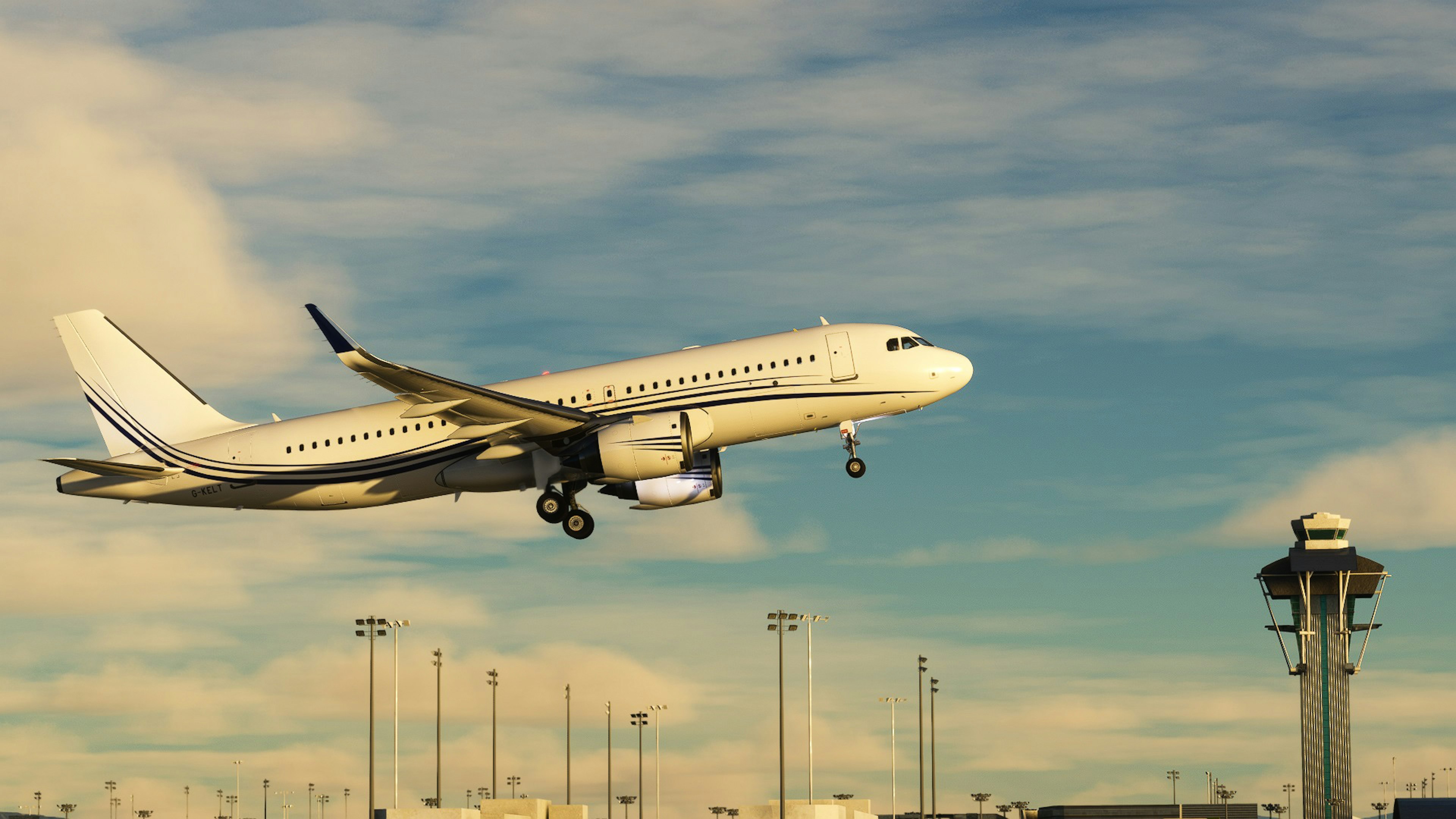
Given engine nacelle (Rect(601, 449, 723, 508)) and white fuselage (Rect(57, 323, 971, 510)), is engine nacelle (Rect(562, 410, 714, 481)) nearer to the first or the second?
white fuselage (Rect(57, 323, 971, 510))

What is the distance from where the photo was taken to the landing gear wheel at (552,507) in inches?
2859

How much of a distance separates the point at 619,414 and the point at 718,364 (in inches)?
181

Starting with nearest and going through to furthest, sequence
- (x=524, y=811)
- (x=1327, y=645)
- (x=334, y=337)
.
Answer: (x=334, y=337)
(x=524, y=811)
(x=1327, y=645)

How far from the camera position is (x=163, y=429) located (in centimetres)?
7606

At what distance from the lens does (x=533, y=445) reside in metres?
→ 71.1

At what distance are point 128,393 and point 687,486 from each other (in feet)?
86.9

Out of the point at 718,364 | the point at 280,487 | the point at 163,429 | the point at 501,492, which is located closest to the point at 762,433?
the point at 718,364

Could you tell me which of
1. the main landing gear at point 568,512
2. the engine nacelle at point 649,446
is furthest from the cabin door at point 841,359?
the main landing gear at point 568,512

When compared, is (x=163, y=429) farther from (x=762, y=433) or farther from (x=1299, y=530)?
(x=1299, y=530)

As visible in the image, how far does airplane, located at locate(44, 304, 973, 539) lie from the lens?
67.7 m

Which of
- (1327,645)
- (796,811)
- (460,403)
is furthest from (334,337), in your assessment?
(1327,645)

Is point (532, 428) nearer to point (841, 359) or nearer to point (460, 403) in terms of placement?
point (460, 403)

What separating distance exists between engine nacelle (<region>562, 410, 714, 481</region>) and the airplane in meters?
0.06

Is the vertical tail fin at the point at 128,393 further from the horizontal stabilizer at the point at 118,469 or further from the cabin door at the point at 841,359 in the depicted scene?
the cabin door at the point at 841,359
